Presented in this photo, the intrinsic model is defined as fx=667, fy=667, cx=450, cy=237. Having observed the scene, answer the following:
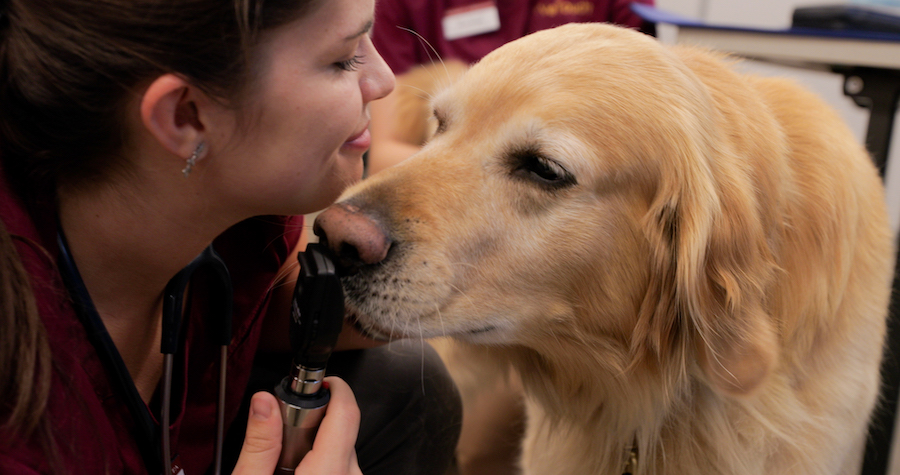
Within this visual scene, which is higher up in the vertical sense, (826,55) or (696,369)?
(826,55)

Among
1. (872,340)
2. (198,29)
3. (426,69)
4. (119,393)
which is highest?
(198,29)

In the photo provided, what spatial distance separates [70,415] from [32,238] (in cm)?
23

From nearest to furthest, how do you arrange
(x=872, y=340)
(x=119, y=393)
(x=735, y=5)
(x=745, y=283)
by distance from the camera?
(x=119, y=393), (x=745, y=283), (x=872, y=340), (x=735, y=5)

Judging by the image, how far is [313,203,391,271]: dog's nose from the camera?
3.15ft

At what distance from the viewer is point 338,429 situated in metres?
0.90

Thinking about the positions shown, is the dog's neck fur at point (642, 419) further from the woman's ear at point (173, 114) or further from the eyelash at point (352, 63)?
the woman's ear at point (173, 114)

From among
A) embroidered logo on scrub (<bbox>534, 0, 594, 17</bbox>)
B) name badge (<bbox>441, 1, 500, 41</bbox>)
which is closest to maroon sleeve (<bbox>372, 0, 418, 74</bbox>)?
name badge (<bbox>441, 1, 500, 41</bbox>)

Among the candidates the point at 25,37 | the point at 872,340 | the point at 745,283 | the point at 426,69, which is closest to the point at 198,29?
the point at 25,37

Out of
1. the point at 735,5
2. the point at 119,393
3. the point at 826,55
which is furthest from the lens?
the point at 735,5

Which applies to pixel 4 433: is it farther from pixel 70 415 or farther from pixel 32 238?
pixel 32 238

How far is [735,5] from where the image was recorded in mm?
4031

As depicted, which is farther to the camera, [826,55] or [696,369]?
[826,55]

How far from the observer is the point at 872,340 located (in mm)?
1309

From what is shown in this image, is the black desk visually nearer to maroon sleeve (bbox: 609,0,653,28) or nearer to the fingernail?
maroon sleeve (bbox: 609,0,653,28)
